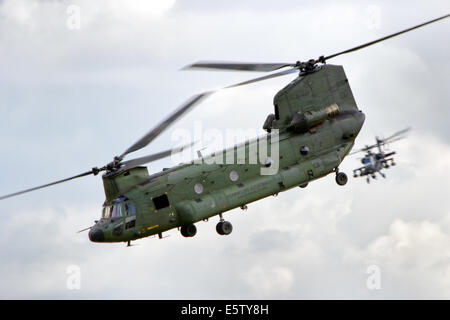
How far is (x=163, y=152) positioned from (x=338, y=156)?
13.6 meters

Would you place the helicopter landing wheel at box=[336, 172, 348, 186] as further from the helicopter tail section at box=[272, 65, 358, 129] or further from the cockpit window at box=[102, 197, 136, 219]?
the cockpit window at box=[102, 197, 136, 219]

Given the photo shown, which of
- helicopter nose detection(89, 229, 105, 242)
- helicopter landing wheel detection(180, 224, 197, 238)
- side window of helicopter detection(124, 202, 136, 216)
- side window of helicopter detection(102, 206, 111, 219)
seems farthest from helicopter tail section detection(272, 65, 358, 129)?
helicopter nose detection(89, 229, 105, 242)

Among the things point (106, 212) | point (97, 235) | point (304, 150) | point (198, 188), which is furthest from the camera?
point (304, 150)

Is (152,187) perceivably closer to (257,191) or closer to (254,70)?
(257,191)

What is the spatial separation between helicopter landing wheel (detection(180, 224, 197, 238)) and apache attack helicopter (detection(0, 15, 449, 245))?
6 cm

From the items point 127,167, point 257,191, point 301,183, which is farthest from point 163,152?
point 301,183

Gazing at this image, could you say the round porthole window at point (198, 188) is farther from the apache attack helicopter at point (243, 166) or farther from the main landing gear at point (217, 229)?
the main landing gear at point (217, 229)

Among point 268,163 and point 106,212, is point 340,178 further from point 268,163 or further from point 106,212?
point 106,212

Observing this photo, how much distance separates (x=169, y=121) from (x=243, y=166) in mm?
7794

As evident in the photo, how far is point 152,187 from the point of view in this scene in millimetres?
45344

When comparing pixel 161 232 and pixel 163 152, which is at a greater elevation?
pixel 163 152

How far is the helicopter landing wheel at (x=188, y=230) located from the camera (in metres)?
46.8

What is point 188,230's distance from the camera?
→ 4678 centimetres

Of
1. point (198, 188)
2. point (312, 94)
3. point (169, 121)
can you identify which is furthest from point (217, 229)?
point (312, 94)
